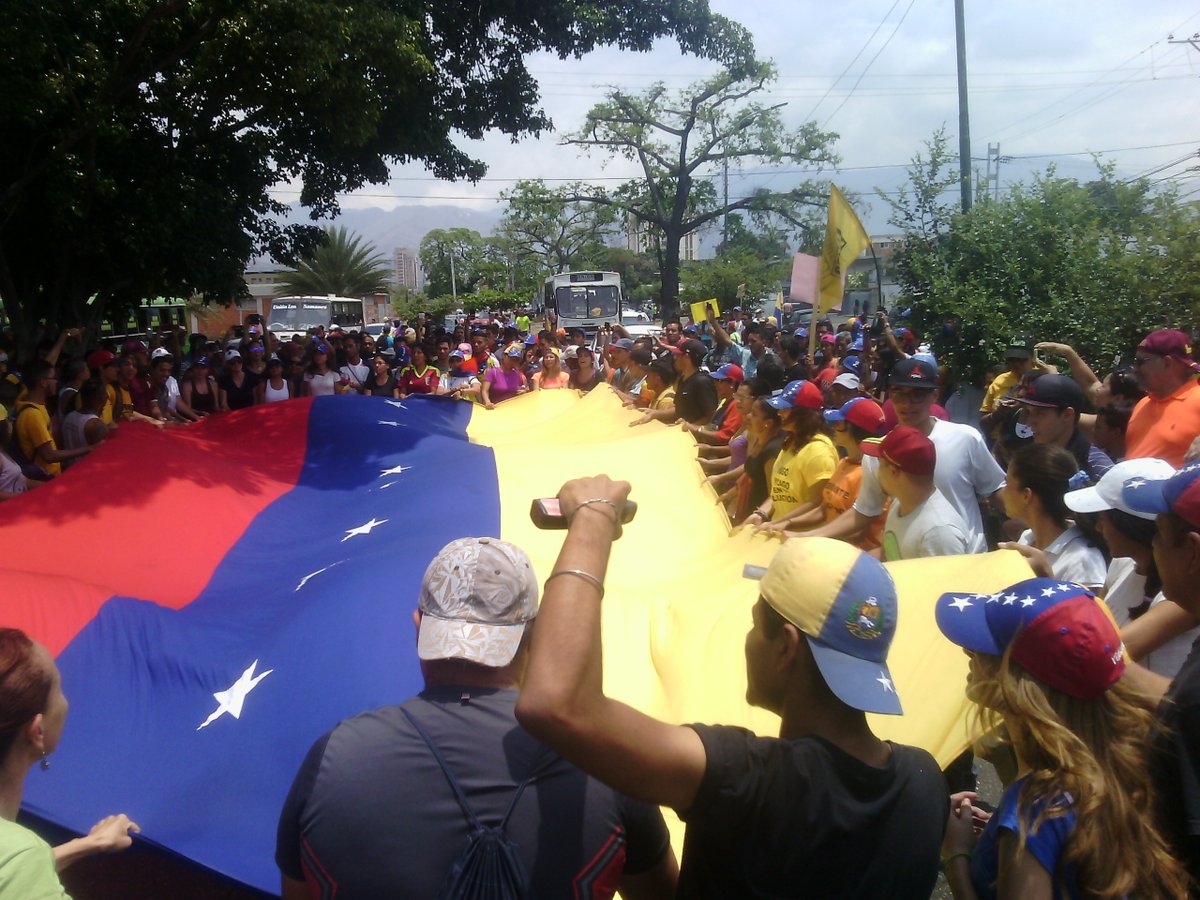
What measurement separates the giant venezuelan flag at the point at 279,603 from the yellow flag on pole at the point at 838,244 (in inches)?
87.2

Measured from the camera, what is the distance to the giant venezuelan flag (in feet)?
9.62

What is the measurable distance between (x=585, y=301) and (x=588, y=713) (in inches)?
978

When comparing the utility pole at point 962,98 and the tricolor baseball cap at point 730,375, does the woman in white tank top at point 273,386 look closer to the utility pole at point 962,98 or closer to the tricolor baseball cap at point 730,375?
the tricolor baseball cap at point 730,375

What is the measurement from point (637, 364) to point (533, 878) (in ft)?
26.4

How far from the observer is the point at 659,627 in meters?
3.68

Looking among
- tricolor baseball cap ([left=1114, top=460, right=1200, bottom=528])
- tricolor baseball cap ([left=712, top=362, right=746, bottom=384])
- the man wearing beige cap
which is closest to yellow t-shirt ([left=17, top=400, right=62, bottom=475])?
tricolor baseball cap ([left=712, top=362, right=746, bottom=384])

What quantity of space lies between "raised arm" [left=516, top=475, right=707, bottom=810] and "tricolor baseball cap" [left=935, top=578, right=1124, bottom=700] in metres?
0.66

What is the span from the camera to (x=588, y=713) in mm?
1355

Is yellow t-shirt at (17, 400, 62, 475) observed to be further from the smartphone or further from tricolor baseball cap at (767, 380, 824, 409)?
the smartphone

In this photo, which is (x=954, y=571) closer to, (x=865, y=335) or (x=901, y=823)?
(x=901, y=823)

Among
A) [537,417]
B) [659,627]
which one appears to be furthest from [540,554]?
[537,417]

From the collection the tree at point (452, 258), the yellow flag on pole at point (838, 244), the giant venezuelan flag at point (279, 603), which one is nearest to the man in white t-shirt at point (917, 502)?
the giant venezuelan flag at point (279, 603)

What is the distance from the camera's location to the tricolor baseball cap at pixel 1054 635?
163cm

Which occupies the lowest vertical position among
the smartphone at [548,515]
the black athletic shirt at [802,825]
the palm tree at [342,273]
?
the black athletic shirt at [802,825]
